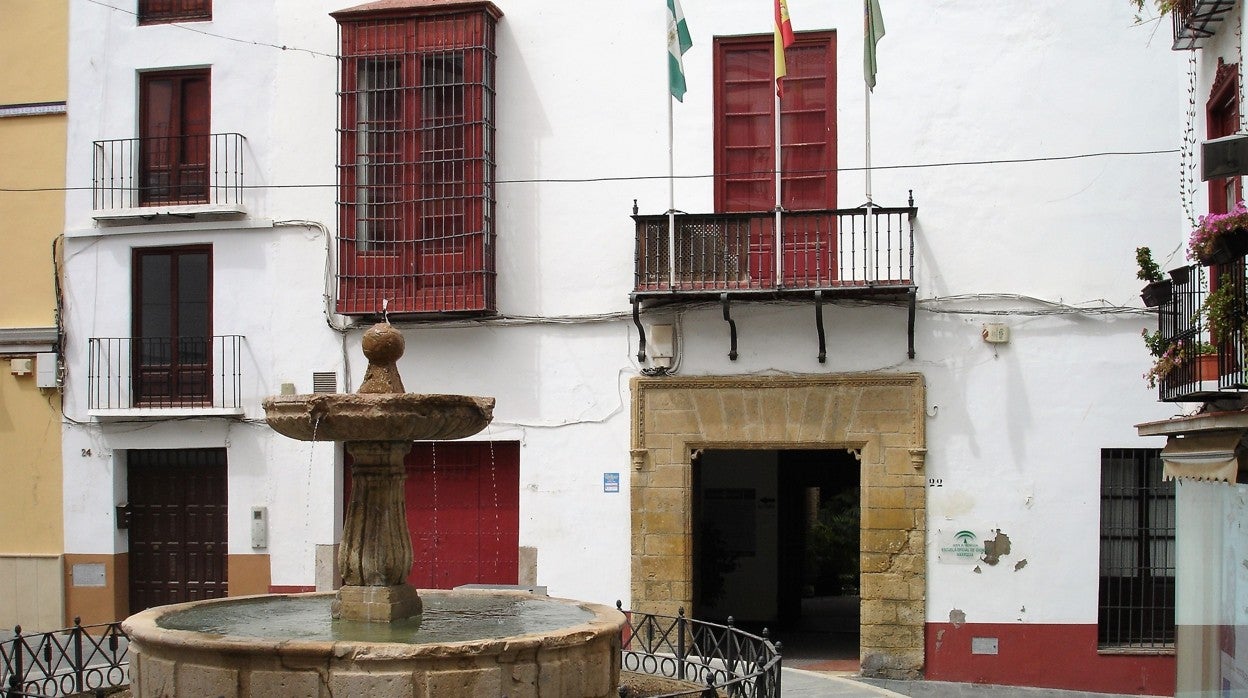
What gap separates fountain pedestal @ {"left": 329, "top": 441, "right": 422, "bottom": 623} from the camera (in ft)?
28.0

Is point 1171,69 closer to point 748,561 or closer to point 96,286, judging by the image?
point 748,561

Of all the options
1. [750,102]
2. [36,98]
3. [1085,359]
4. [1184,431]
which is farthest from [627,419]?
[36,98]

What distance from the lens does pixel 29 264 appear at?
1608cm

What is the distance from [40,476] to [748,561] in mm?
8534

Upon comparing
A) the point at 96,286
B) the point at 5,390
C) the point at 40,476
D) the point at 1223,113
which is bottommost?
the point at 40,476

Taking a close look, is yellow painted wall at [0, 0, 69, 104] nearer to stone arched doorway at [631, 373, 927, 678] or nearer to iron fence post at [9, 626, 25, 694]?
stone arched doorway at [631, 373, 927, 678]

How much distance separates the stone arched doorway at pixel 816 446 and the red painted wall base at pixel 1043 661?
10.2 inches

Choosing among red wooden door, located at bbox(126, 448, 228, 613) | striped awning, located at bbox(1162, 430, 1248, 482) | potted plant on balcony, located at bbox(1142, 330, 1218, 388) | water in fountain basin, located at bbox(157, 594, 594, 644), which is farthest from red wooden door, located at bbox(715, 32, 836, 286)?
red wooden door, located at bbox(126, 448, 228, 613)

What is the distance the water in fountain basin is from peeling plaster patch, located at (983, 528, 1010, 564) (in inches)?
212

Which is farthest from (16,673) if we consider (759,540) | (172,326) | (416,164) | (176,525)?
(759,540)

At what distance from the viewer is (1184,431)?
10516mm

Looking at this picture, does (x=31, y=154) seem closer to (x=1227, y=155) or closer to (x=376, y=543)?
(x=376, y=543)

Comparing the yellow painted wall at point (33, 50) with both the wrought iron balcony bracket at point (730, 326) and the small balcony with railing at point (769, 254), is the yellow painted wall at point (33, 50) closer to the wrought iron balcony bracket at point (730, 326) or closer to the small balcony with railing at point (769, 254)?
the small balcony with railing at point (769, 254)

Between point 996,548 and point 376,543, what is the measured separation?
7.16 meters
